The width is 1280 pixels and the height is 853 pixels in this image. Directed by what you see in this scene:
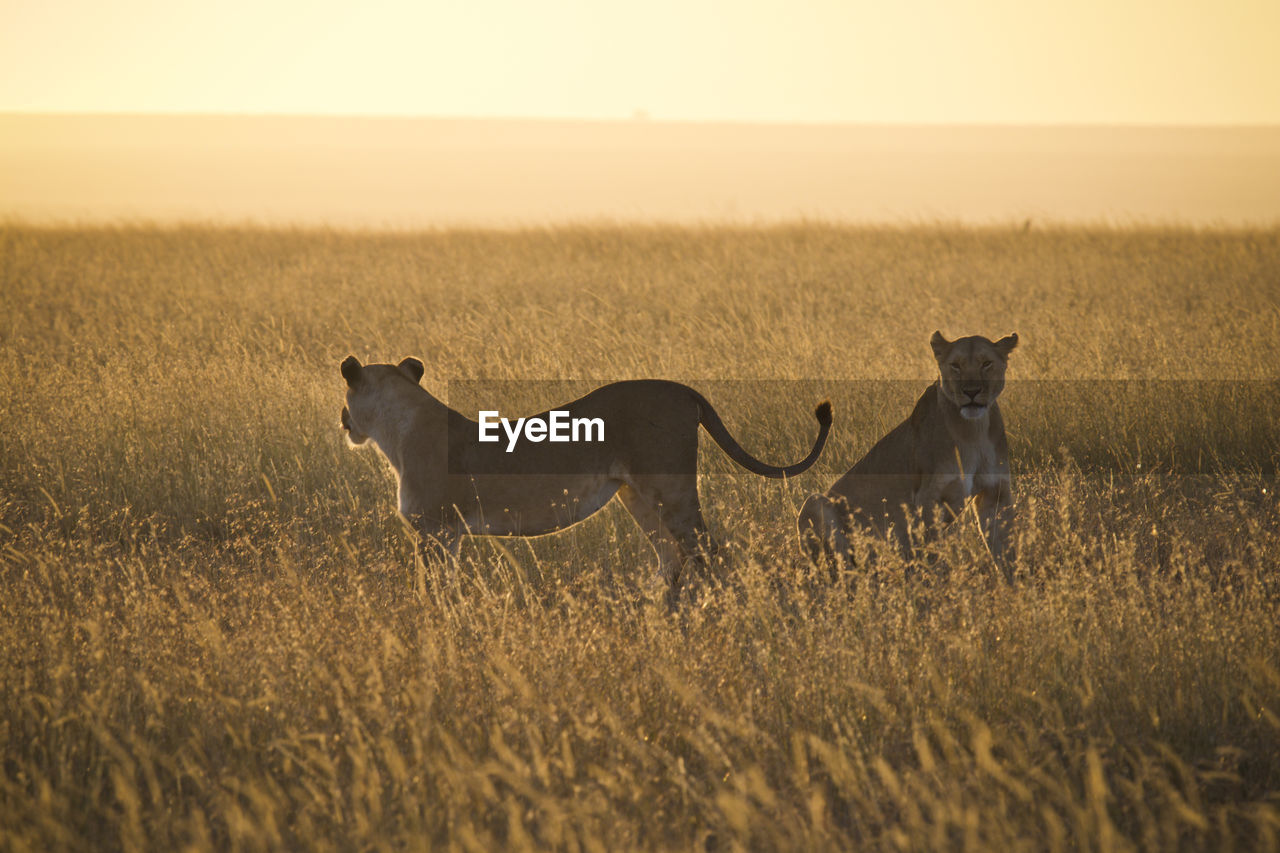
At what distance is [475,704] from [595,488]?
4.92 feet

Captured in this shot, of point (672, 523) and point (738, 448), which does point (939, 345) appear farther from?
point (672, 523)

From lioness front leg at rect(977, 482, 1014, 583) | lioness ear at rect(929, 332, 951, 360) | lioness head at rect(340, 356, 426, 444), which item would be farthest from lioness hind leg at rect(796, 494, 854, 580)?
lioness head at rect(340, 356, 426, 444)

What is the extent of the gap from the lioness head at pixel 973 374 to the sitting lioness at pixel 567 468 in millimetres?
622

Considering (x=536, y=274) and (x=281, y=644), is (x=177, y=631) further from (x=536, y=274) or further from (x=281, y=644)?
(x=536, y=274)

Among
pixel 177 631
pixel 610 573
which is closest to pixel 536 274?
pixel 610 573

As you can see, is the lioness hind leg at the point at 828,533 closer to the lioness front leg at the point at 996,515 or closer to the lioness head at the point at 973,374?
the lioness front leg at the point at 996,515

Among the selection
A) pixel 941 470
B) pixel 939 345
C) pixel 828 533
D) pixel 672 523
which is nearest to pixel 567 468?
pixel 672 523

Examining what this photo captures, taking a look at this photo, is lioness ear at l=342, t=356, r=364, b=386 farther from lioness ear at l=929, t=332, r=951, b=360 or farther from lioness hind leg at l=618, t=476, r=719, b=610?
lioness ear at l=929, t=332, r=951, b=360

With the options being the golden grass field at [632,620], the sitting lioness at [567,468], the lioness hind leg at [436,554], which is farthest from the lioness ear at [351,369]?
the golden grass field at [632,620]

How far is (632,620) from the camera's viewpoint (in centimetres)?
484

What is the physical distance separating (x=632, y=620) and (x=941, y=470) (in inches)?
62.2

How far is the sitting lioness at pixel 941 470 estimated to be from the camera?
5.14 m

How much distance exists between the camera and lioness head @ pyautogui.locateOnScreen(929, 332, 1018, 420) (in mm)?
5109

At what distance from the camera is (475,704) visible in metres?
3.93
